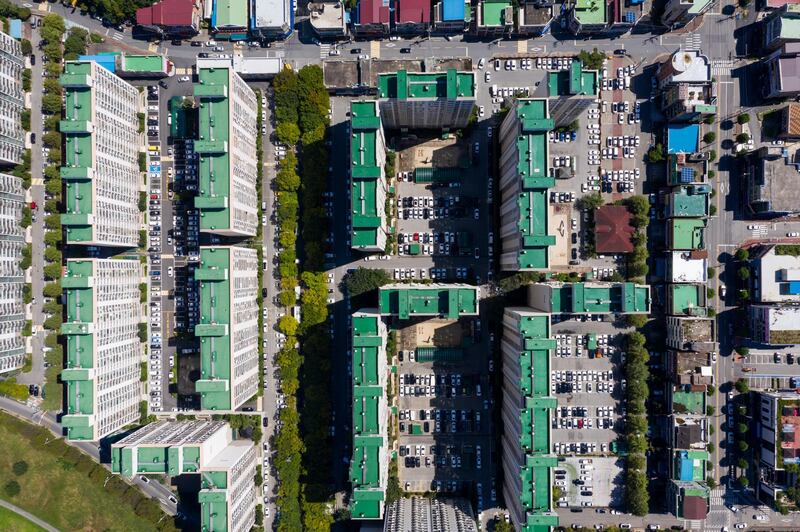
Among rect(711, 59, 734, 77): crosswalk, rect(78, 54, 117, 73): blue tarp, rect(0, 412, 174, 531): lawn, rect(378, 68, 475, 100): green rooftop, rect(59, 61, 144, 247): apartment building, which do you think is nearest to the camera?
rect(378, 68, 475, 100): green rooftop

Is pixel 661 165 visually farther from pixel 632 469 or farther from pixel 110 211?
pixel 110 211

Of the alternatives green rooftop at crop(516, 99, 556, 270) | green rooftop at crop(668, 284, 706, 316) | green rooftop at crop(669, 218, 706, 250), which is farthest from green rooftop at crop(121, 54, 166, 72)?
green rooftop at crop(668, 284, 706, 316)

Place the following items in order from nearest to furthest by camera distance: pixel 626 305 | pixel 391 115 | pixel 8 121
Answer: pixel 626 305 < pixel 391 115 < pixel 8 121

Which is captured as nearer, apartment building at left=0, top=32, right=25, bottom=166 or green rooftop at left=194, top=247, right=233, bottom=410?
green rooftop at left=194, top=247, right=233, bottom=410

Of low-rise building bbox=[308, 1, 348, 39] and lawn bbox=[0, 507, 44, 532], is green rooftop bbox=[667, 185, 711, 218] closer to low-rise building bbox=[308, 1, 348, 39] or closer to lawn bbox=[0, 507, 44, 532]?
→ low-rise building bbox=[308, 1, 348, 39]

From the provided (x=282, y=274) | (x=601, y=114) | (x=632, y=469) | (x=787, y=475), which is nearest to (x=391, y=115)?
(x=282, y=274)

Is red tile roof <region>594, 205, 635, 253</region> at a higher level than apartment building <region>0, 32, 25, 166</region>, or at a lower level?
lower
